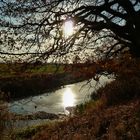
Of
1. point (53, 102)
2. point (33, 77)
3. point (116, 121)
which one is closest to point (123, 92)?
point (33, 77)

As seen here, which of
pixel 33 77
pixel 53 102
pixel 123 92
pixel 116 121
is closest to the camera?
pixel 116 121

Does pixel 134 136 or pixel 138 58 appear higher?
pixel 138 58

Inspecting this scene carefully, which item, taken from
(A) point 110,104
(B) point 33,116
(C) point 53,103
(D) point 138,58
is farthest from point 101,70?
(C) point 53,103

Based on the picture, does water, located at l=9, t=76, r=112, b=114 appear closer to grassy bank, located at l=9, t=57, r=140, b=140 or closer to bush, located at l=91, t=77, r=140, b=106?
bush, located at l=91, t=77, r=140, b=106

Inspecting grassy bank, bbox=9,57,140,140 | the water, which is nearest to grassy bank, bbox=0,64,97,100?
the water

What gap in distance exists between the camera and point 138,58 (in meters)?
16.1

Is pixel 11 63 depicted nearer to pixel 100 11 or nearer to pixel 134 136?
pixel 100 11

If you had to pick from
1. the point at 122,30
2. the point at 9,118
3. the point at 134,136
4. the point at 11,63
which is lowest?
the point at 134,136

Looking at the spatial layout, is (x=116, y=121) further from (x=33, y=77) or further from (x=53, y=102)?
(x=53, y=102)

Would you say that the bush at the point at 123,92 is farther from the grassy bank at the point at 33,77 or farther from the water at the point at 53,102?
the water at the point at 53,102

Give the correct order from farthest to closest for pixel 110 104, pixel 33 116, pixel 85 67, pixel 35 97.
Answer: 1. pixel 35 97
2. pixel 33 116
3. pixel 110 104
4. pixel 85 67

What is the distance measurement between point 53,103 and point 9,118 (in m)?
23.5

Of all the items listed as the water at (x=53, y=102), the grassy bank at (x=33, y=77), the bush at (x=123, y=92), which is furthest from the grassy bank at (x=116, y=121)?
the water at (x=53, y=102)

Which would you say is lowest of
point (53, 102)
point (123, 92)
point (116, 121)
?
point (116, 121)
